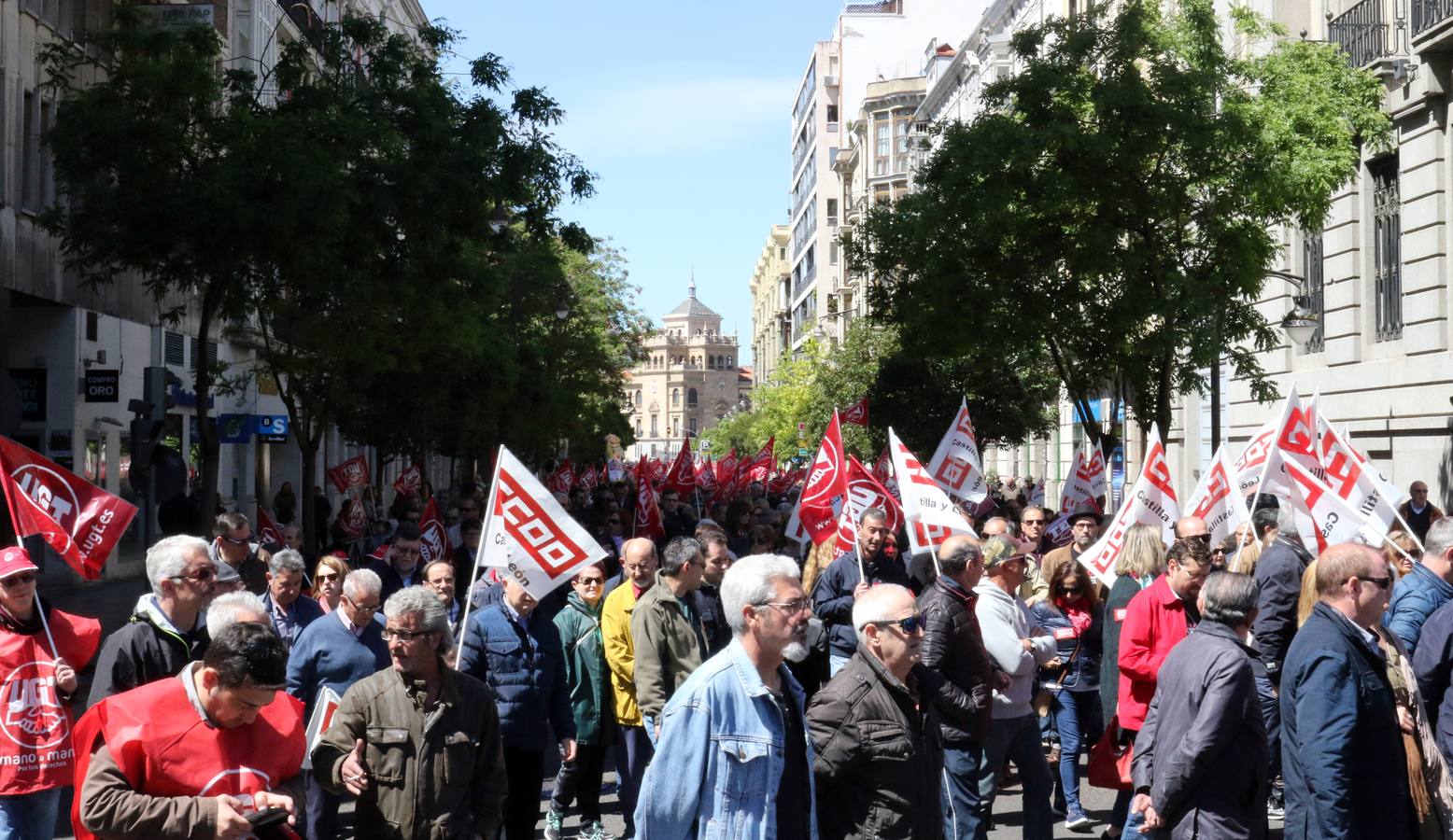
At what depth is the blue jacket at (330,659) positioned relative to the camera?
746cm

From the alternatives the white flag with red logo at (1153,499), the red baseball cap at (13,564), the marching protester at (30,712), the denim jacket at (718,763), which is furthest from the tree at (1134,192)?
the denim jacket at (718,763)

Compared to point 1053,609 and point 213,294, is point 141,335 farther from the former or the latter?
point 1053,609

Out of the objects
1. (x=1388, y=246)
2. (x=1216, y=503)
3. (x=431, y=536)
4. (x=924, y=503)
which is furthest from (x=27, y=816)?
(x=1388, y=246)

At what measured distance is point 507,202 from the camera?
21141 millimetres

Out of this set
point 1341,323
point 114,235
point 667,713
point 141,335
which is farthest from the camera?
point 141,335

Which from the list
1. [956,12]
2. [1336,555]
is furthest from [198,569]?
[956,12]

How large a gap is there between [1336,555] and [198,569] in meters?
4.20

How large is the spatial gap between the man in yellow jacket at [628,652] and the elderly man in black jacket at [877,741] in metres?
3.48

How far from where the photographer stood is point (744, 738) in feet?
15.5

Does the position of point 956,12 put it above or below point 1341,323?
above

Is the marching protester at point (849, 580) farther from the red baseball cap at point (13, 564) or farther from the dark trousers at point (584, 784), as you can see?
the red baseball cap at point (13, 564)

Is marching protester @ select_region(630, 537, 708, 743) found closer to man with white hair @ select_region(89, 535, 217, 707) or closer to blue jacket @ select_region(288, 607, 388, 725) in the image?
blue jacket @ select_region(288, 607, 388, 725)

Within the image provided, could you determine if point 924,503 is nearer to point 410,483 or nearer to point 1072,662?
point 1072,662

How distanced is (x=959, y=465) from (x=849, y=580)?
5064mm
